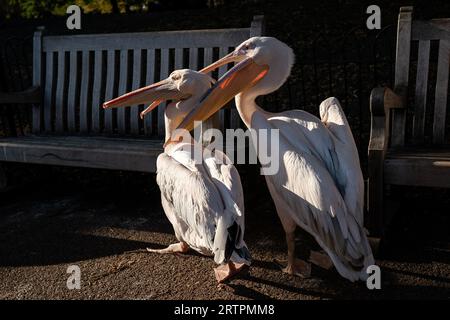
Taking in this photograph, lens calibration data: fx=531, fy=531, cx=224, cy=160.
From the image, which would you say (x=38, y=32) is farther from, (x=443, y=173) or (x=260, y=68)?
(x=443, y=173)

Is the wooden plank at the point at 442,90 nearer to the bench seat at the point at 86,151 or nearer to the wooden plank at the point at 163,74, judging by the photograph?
the bench seat at the point at 86,151

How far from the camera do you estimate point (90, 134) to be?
145 inches

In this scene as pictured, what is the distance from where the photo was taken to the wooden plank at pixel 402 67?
293 cm

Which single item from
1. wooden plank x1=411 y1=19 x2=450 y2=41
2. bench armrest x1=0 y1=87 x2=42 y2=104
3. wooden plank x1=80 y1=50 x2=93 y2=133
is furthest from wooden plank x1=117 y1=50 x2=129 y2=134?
wooden plank x1=411 y1=19 x2=450 y2=41

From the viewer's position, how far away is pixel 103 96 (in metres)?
3.77

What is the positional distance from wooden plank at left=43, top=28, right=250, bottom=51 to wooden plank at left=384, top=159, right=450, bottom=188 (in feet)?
4.05

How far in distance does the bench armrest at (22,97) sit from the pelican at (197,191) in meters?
1.27

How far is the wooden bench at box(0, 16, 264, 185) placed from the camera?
3.17m

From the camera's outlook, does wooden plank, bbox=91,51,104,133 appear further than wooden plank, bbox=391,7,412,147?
Yes

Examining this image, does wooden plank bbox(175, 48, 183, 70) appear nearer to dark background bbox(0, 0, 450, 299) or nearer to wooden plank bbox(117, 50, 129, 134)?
wooden plank bbox(117, 50, 129, 134)

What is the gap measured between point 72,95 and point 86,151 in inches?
29.9

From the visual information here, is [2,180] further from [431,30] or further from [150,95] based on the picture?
[431,30]

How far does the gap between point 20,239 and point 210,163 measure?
4.56 ft

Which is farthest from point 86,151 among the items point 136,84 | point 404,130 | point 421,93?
point 421,93
